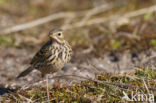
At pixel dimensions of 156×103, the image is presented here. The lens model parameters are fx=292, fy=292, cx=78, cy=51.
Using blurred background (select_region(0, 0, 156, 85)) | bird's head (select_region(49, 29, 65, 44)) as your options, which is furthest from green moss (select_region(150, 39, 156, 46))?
bird's head (select_region(49, 29, 65, 44))

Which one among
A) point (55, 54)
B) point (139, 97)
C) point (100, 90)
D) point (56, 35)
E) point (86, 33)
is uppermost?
point (86, 33)

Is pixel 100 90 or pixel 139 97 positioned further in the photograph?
pixel 100 90

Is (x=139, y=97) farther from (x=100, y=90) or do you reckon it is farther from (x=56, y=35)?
(x=56, y=35)

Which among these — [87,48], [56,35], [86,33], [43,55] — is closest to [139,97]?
[56,35]

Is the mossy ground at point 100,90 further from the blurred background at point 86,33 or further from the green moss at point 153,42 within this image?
the green moss at point 153,42

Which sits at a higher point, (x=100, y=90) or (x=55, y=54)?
(x=55, y=54)

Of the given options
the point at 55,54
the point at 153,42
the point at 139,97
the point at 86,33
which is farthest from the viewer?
the point at 86,33

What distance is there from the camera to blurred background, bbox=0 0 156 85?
6.83m

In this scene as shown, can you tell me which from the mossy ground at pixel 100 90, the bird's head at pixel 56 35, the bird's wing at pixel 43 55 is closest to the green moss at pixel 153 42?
the mossy ground at pixel 100 90

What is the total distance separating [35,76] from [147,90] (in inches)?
118

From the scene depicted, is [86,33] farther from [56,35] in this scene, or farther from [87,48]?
[56,35]

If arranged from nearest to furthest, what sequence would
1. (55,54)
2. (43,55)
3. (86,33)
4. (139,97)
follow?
(139,97), (55,54), (43,55), (86,33)

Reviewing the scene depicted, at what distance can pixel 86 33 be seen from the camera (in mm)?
8273

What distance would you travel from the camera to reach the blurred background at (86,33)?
22.4ft
